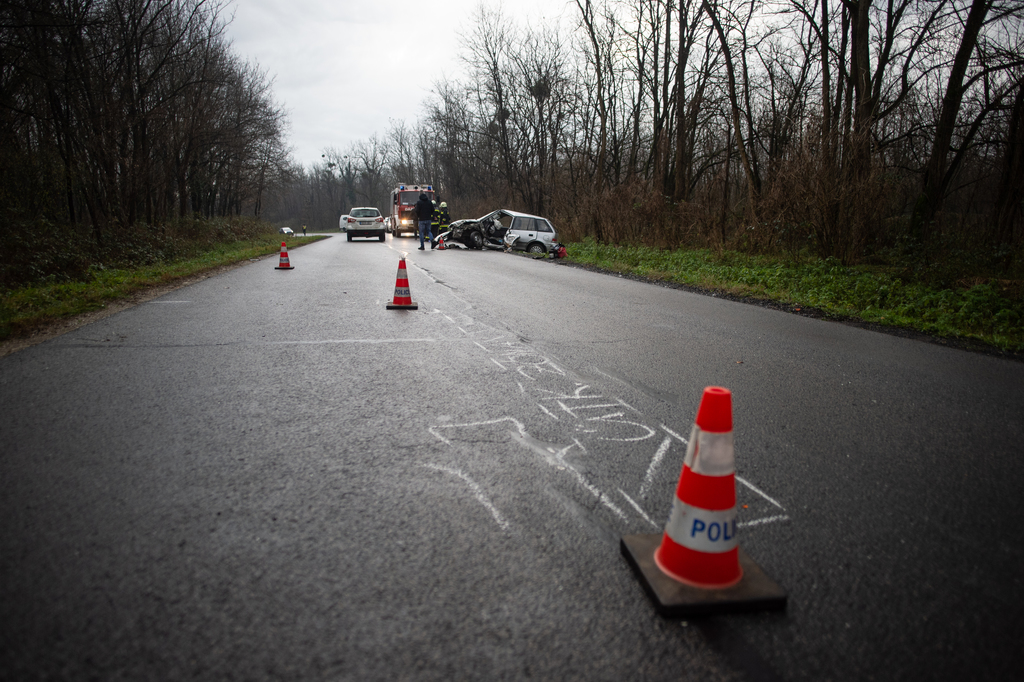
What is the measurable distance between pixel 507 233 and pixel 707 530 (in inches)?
802

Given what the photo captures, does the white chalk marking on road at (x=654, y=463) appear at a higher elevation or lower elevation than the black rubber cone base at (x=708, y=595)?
higher

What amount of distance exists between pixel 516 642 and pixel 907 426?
10.8 feet

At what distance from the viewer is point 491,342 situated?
611 centimetres

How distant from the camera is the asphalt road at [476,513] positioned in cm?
177

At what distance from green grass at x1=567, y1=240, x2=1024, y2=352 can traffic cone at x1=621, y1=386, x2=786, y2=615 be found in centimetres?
613

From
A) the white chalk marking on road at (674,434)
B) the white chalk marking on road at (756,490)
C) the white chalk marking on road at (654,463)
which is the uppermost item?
the white chalk marking on road at (674,434)

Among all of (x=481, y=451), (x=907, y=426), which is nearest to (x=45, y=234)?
(x=481, y=451)

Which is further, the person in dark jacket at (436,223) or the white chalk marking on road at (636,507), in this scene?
the person in dark jacket at (436,223)

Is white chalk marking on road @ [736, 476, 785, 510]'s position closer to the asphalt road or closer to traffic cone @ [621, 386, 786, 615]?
the asphalt road

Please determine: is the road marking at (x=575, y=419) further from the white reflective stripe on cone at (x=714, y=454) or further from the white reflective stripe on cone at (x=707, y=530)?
the white reflective stripe on cone at (x=714, y=454)

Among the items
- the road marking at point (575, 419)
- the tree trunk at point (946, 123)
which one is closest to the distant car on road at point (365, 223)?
the tree trunk at point (946, 123)

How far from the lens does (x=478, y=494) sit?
2748mm

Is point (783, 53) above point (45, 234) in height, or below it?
above

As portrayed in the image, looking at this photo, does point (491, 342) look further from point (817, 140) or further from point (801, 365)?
point (817, 140)
